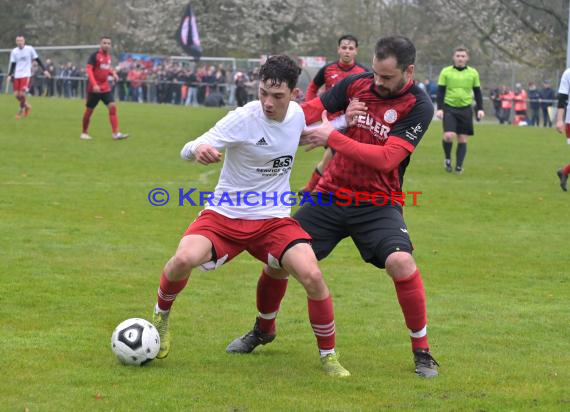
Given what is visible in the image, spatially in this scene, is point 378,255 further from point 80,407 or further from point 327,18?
point 327,18

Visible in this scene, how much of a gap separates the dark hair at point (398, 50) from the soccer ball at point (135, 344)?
2.15 metres

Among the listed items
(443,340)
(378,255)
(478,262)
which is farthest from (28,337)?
(478,262)

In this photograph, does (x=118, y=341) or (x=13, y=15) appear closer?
(x=118, y=341)

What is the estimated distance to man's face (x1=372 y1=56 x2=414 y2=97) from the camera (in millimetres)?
6117

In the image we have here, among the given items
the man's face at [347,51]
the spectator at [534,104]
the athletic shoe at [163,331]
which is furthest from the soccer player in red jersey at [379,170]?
the spectator at [534,104]

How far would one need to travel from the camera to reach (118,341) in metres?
6.07

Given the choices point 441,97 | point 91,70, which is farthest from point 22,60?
point 441,97

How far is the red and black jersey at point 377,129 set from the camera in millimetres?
6254

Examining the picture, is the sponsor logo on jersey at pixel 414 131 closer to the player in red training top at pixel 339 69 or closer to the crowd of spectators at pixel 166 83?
the player in red training top at pixel 339 69

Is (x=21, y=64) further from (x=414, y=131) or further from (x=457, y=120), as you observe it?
(x=414, y=131)

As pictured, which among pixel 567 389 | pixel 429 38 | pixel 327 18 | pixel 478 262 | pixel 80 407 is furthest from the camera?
pixel 327 18

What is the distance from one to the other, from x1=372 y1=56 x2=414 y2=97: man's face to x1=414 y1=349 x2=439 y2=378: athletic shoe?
5.22 feet

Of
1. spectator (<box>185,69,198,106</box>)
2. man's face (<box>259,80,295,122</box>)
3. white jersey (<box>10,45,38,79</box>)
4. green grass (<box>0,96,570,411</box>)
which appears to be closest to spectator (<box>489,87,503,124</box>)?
spectator (<box>185,69,198,106</box>)

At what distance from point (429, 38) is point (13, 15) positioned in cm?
2665
